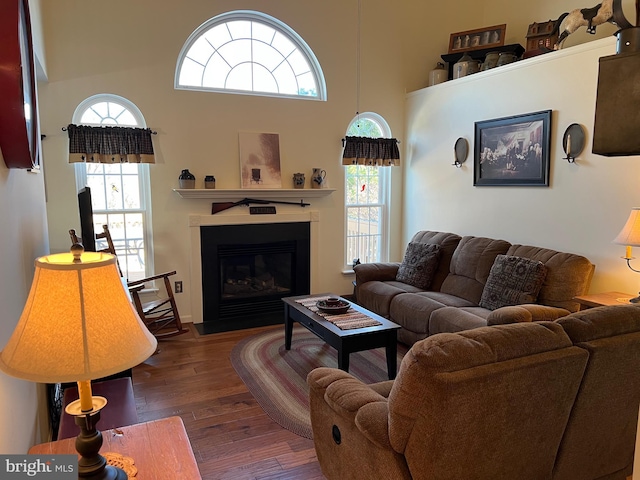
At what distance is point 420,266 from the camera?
180 inches

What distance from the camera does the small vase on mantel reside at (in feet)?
14.9

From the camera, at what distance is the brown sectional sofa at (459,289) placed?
11.4 feet

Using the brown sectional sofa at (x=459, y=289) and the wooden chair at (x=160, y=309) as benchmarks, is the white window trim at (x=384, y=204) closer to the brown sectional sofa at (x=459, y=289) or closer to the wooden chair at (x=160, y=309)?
the brown sectional sofa at (x=459, y=289)

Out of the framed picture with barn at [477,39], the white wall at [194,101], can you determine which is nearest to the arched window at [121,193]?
the white wall at [194,101]

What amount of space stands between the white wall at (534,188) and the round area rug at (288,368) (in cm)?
171

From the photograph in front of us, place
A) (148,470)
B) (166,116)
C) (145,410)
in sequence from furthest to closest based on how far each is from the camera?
(166,116)
(145,410)
(148,470)

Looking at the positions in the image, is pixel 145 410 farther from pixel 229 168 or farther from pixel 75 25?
pixel 75 25

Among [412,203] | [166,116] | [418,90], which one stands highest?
[418,90]

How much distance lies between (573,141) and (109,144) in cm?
414

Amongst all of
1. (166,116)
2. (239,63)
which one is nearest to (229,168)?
(166,116)

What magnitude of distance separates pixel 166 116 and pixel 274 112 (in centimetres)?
116

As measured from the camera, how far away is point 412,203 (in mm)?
5711

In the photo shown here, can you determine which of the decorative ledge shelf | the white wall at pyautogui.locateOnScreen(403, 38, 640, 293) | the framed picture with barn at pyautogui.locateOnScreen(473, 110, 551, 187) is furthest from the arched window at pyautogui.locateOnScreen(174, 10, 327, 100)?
the framed picture with barn at pyautogui.locateOnScreen(473, 110, 551, 187)

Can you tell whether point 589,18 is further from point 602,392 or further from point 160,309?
point 160,309
